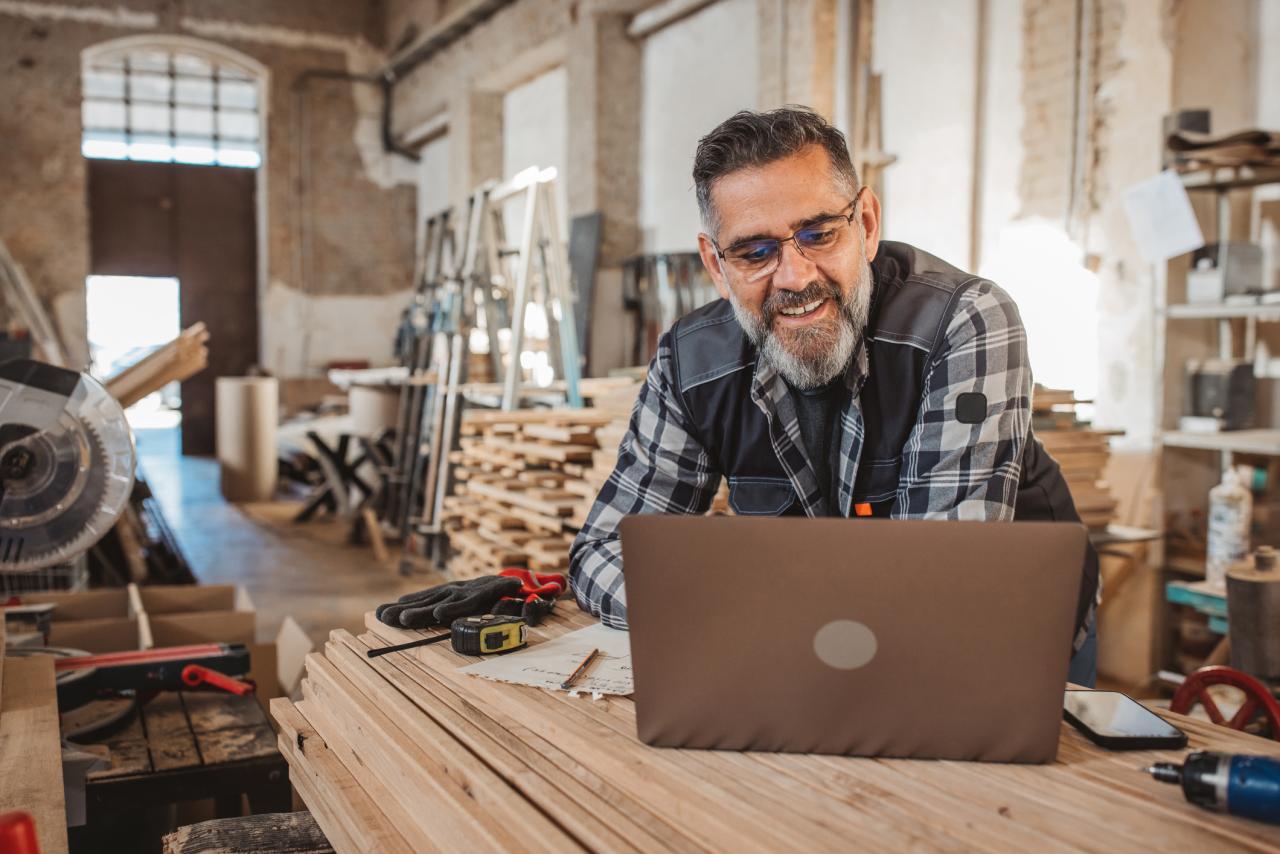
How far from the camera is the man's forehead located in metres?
1.67

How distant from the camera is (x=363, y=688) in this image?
1.42 meters

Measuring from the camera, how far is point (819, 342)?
5.78ft

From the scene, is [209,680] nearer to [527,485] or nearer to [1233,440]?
[527,485]

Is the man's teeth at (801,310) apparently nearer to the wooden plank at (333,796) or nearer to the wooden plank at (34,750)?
the wooden plank at (333,796)

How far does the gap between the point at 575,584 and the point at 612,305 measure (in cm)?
703

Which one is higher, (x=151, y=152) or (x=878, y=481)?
(x=151, y=152)

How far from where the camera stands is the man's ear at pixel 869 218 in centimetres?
178

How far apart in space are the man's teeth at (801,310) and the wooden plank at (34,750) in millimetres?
1270

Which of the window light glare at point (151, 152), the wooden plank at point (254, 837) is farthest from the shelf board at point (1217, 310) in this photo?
the window light glare at point (151, 152)

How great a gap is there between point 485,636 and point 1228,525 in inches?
136

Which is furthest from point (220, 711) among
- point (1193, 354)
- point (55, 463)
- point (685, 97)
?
point (685, 97)

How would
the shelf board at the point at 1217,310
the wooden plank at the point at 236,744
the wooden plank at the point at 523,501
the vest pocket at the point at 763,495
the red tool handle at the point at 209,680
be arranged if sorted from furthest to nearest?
the wooden plank at the point at 523,501
the shelf board at the point at 1217,310
the red tool handle at the point at 209,680
the wooden plank at the point at 236,744
the vest pocket at the point at 763,495

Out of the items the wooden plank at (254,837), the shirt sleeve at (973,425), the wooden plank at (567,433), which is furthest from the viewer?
the wooden plank at (567,433)

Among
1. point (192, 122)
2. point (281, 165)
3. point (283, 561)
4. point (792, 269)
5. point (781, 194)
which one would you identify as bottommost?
point (283, 561)
